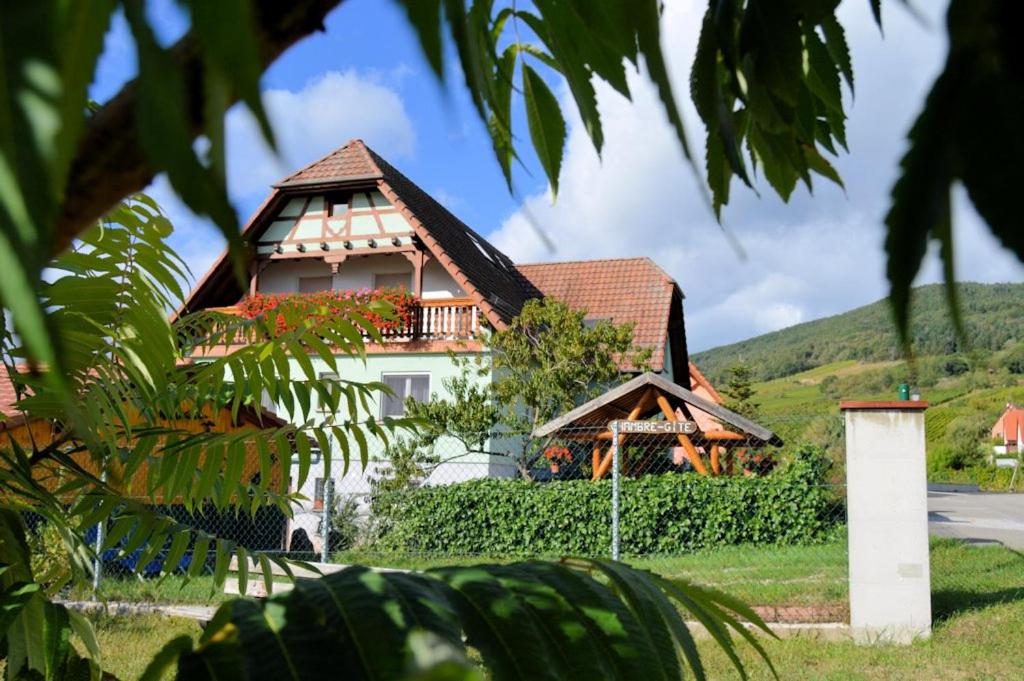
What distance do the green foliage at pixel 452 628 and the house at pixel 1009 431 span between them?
48.4 meters

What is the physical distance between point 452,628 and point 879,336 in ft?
1.40

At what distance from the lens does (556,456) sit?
49.5 feet

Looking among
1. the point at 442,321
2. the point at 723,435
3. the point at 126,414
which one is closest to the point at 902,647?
the point at 126,414

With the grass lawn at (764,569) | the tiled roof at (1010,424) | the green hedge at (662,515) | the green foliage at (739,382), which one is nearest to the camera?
the grass lawn at (764,569)

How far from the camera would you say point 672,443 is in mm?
14180

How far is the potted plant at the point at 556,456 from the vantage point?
584 inches

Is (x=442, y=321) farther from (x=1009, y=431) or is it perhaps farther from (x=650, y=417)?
(x=1009, y=431)

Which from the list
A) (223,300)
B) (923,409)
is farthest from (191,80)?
(223,300)

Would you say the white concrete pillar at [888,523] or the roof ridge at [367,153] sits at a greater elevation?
the roof ridge at [367,153]

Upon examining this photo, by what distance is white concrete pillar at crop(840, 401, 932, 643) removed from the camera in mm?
6359

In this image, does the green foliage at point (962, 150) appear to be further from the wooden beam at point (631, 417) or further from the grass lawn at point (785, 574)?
the wooden beam at point (631, 417)

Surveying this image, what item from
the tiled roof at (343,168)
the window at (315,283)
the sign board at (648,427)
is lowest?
the sign board at (648,427)

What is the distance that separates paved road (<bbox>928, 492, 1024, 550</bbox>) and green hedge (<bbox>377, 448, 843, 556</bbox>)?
254cm

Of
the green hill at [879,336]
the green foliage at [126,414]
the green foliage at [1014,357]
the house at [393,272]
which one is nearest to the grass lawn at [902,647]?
the green hill at [879,336]
